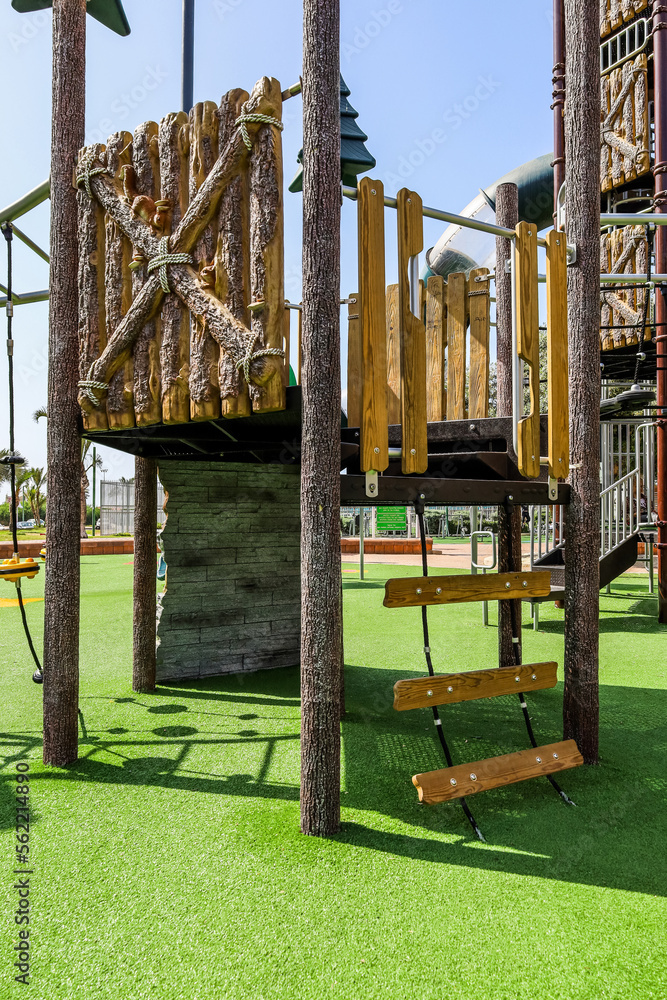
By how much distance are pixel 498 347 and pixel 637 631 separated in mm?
3935

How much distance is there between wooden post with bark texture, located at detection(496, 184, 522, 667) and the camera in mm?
4641

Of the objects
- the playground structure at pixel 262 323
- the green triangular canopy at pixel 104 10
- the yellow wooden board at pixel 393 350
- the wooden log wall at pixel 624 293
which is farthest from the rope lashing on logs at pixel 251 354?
the wooden log wall at pixel 624 293

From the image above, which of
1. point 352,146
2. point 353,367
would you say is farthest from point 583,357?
point 352,146

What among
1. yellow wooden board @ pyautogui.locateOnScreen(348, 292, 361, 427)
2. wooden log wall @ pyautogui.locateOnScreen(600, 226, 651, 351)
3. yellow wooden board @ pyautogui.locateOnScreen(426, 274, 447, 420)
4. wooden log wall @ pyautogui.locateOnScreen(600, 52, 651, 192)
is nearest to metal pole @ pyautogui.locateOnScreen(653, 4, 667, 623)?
wooden log wall @ pyautogui.locateOnScreen(600, 226, 651, 351)

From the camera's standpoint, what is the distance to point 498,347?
18.4 ft

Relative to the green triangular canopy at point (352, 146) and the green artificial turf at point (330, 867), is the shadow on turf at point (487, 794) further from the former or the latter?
the green triangular canopy at point (352, 146)

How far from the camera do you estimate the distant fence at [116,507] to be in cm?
2637

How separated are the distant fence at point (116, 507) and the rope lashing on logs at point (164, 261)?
76.7 ft

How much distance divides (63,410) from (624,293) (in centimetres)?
743

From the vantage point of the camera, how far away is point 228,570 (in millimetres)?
5508

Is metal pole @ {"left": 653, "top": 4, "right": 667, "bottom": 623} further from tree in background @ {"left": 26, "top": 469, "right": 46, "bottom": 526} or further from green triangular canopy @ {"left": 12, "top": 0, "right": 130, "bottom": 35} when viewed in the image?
tree in background @ {"left": 26, "top": 469, "right": 46, "bottom": 526}

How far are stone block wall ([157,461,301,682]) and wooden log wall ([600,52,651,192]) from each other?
7.24 meters

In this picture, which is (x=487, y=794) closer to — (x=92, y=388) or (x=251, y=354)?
(x=251, y=354)

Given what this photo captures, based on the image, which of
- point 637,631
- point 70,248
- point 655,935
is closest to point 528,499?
point 655,935
